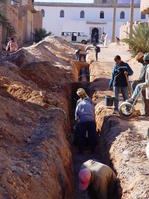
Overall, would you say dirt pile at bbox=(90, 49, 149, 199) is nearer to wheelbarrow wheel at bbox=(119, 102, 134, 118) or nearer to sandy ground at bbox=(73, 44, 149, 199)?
sandy ground at bbox=(73, 44, 149, 199)

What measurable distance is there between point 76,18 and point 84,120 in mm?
58568

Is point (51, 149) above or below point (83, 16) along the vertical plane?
below

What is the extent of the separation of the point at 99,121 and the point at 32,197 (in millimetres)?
6671

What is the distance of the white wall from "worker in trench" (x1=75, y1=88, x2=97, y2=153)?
55.2 metres

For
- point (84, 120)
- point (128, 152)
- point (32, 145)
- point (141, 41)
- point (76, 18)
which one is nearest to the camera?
point (32, 145)

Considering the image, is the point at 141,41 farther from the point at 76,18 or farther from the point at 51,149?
the point at 76,18

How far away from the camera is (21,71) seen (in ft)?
59.4

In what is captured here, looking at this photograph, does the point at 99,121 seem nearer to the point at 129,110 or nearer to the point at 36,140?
the point at 129,110

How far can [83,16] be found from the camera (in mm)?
69062

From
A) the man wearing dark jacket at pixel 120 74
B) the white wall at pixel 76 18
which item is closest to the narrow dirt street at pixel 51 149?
the man wearing dark jacket at pixel 120 74

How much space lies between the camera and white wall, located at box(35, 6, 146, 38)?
217ft

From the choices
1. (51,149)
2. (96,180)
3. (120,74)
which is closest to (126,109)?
(120,74)

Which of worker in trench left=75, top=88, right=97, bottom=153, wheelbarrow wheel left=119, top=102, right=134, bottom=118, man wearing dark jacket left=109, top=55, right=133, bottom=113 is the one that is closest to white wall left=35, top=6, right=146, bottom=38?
man wearing dark jacket left=109, top=55, right=133, bottom=113

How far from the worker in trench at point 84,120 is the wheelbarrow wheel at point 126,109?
78cm
